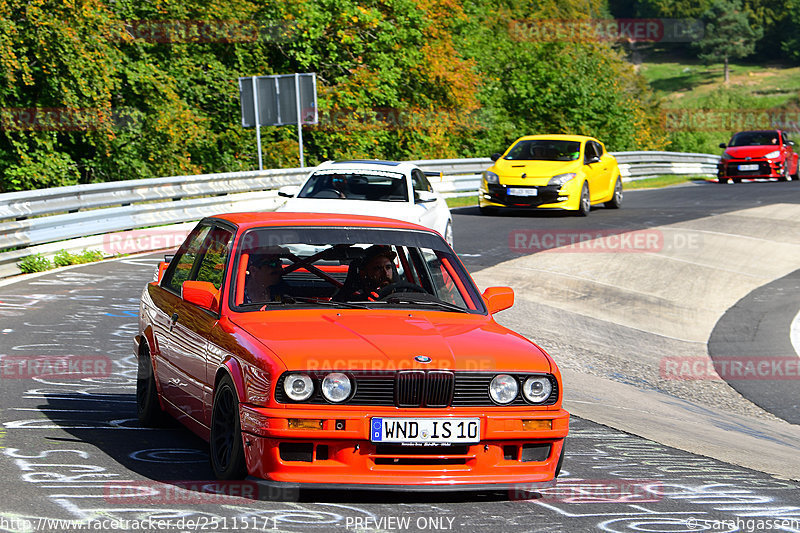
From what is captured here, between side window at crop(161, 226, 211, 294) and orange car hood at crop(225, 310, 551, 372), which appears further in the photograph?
side window at crop(161, 226, 211, 294)

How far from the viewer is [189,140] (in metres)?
29.0

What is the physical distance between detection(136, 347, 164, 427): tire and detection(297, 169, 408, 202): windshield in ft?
28.2

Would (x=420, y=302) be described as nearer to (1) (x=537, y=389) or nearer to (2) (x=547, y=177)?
(1) (x=537, y=389)

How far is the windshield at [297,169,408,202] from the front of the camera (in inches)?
622

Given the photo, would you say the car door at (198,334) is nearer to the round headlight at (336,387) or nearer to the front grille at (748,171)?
the round headlight at (336,387)

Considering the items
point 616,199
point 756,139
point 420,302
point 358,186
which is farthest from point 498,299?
point 756,139

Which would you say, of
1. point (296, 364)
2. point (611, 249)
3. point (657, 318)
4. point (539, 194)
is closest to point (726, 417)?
point (657, 318)

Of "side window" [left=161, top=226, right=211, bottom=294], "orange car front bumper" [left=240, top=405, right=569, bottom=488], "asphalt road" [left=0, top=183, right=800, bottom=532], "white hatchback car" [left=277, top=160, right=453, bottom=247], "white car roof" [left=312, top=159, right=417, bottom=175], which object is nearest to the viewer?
"asphalt road" [left=0, top=183, right=800, bottom=532]

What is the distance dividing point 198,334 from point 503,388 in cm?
178

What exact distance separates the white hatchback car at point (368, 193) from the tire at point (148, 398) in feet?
26.3

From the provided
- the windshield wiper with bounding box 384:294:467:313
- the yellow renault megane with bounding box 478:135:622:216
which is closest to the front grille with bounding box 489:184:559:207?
the yellow renault megane with bounding box 478:135:622:216

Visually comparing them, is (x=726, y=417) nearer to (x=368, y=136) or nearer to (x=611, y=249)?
(x=611, y=249)

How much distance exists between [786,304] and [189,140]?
670 inches

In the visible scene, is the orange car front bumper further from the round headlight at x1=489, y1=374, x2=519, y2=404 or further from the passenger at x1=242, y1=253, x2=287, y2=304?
the passenger at x1=242, y1=253, x2=287, y2=304
